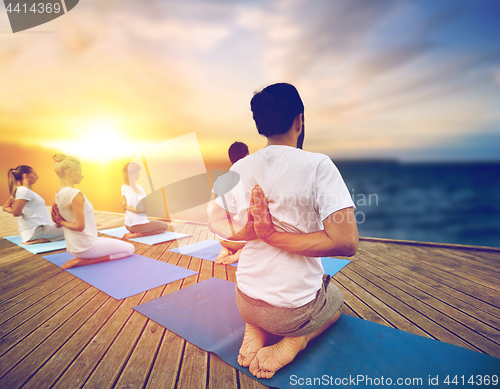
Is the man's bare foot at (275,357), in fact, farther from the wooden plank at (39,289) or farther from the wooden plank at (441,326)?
the wooden plank at (39,289)

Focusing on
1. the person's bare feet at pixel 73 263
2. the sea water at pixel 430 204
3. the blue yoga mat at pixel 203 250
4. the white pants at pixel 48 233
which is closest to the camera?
the person's bare feet at pixel 73 263

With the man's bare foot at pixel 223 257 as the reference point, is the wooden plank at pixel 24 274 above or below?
above

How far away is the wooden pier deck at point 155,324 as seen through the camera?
1002 millimetres

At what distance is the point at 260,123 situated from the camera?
990 mm

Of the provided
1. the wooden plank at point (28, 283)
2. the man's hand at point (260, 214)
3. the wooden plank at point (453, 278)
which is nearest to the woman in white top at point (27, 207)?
the wooden plank at point (28, 283)

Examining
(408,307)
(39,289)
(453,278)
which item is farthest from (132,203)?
(453,278)

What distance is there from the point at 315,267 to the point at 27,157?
387 inches

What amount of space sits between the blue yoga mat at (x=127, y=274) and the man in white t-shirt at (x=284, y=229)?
130cm

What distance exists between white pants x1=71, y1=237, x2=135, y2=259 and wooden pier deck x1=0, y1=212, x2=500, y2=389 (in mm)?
286

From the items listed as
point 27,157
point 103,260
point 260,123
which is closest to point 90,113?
point 27,157

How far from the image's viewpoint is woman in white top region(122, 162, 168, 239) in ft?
12.9

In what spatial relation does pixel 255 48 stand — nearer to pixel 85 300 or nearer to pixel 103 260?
pixel 103 260

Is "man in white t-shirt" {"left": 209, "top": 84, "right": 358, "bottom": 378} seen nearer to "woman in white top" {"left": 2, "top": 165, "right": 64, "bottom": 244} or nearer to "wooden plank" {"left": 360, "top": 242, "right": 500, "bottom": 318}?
"wooden plank" {"left": 360, "top": 242, "right": 500, "bottom": 318}

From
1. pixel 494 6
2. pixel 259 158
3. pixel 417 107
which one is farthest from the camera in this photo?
pixel 417 107
